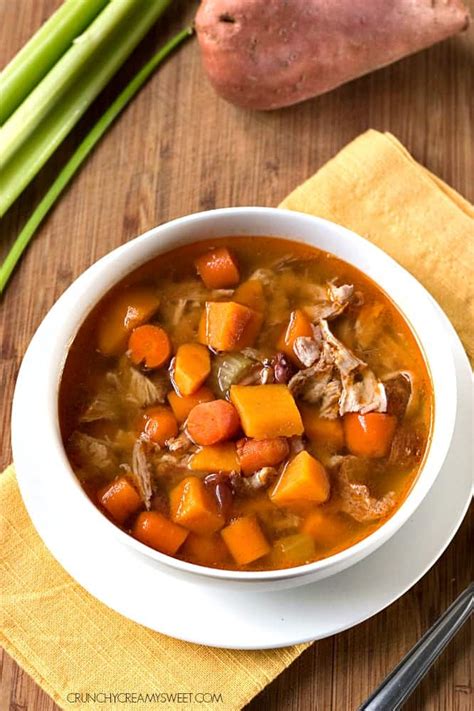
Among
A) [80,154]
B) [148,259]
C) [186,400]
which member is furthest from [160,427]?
[80,154]

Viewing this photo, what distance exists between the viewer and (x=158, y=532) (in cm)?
202

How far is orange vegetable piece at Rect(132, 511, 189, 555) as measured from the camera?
2.01 metres

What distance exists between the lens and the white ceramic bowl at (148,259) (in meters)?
2.00

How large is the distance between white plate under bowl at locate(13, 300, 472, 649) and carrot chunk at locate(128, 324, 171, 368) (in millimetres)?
364

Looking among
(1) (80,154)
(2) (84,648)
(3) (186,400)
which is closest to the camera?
(3) (186,400)

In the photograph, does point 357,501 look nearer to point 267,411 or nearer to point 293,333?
point 267,411

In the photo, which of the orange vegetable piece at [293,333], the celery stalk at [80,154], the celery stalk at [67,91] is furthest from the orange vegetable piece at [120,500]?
the celery stalk at [67,91]

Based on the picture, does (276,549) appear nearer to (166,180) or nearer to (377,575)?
(377,575)

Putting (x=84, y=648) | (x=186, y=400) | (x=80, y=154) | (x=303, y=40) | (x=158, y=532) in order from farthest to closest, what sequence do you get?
(x=80, y=154) < (x=303, y=40) < (x=84, y=648) < (x=186, y=400) < (x=158, y=532)

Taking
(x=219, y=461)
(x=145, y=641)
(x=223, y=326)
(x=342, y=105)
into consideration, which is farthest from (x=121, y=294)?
(x=342, y=105)

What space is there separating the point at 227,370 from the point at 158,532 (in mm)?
406

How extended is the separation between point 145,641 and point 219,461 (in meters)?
0.53

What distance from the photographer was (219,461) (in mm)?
2072

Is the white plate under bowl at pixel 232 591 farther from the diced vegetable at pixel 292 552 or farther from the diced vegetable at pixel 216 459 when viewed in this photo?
the diced vegetable at pixel 216 459
